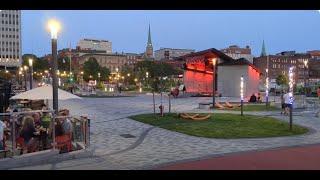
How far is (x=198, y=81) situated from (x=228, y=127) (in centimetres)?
4912

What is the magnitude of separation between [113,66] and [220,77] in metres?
132

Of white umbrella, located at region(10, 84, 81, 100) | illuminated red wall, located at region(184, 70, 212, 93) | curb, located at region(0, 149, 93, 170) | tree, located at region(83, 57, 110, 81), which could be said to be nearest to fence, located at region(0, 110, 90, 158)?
curb, located at region(0, 149, 93, 170)

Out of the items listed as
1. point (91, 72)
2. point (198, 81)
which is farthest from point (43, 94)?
point (91, 72)

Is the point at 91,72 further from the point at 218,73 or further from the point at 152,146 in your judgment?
the point at 152,146

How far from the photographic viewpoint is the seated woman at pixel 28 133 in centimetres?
1360

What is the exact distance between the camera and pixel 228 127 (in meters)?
22.3

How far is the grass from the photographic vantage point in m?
20.1

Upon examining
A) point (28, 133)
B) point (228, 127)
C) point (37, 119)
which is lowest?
point (228, 127)

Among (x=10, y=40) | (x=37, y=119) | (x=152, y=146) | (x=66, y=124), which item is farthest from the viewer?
(x=10, y=40)

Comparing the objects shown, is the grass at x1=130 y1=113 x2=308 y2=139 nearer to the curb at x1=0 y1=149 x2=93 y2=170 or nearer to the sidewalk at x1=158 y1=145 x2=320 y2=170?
the sidewalk at x1=158 y1=145 x2=320 y2=170

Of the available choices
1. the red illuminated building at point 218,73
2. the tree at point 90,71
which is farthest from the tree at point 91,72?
the red illuminated building at point 218,73

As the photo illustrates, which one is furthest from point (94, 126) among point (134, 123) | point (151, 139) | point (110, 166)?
point (110, 166)

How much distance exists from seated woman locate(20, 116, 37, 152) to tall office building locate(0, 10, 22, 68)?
108452 mm
